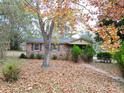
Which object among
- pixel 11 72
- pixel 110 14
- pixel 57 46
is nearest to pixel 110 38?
pixel 110 14

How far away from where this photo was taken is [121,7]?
48.4ft

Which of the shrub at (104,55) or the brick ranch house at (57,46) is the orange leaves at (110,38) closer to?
the shrub at (104,55)

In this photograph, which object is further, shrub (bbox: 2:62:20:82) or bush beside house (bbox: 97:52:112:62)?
bush beside house (bbox: 97:52:112:62)

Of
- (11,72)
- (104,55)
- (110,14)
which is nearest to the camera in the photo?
(11,72)

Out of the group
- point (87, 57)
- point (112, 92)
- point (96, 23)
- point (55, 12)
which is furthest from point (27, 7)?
point (87, 57)

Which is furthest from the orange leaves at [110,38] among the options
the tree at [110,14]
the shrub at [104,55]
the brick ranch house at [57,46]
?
the brick ranch house at [57,46]

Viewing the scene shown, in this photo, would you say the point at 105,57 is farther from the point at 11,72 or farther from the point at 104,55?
the point at 11,72

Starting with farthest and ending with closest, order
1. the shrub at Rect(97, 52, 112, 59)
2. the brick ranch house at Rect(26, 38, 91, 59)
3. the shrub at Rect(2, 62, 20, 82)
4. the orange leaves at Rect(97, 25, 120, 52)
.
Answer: the brick ranch house at Rect(26, 38, 91, 59), the shrub at Rect(97, 52, 112, 59), the orange leaves at Rect(97, 25, 120, 52), the shrub at Rect(2, 62, 20, 82)

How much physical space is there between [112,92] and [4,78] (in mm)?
5808

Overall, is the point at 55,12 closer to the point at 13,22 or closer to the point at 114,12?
the point at 114,12

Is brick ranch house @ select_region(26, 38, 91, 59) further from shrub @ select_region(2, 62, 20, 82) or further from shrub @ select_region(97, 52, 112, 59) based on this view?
shrub @ select_region(2, 62, 20, 82)

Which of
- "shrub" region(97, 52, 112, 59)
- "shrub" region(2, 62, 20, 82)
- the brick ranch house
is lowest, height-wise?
"shrub" region(2, 62, 20, 82)

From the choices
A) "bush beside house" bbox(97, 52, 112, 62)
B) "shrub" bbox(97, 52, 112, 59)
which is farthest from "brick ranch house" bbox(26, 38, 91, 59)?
"bush beside house" bbox(97, 52, 112, 62)

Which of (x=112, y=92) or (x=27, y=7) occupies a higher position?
(x=27, y=7)
